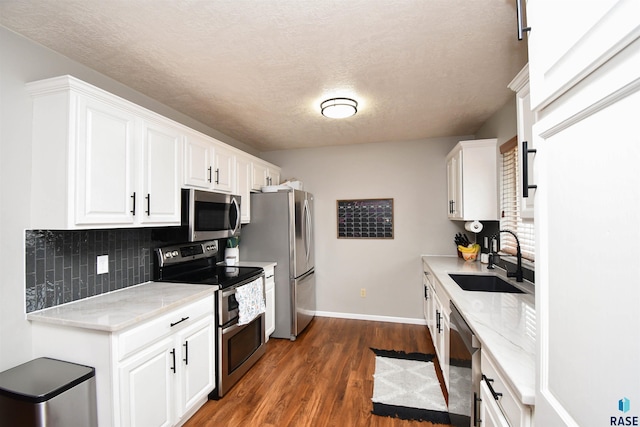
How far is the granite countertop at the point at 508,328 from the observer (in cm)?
99

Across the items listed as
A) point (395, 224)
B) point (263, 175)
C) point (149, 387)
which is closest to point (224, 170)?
point (263, 175)

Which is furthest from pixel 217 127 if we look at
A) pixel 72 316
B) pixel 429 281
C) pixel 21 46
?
pixel 429 281

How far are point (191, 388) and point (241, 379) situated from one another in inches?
25.8

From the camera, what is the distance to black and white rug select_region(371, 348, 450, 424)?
212 centimetres

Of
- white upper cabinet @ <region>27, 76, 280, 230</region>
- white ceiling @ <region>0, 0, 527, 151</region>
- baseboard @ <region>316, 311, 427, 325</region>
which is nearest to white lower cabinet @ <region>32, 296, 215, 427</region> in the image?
white upper cabinet @ <region>27, 76, 280, 230</region>

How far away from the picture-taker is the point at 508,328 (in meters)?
Answer: 1.40

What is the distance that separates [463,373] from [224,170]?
263 centimetres

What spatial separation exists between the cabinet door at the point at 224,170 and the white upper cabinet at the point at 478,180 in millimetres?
2448

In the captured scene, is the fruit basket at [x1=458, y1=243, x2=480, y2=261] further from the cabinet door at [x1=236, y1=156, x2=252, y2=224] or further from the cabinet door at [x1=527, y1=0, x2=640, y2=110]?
the cabinet door at [x1=527, y1=0, x2=640, y2=110]

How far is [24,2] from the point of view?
139 cm

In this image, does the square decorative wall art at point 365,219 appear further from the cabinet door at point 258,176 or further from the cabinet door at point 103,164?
the cabinet door at point 103,164

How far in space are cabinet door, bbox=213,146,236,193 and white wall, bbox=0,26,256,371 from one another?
1.32 m

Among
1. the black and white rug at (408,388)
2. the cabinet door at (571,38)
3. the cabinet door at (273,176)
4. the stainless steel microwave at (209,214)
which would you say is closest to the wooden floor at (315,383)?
the black and white rug at (408,388)

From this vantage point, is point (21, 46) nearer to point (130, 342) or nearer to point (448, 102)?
point (130, 342)
